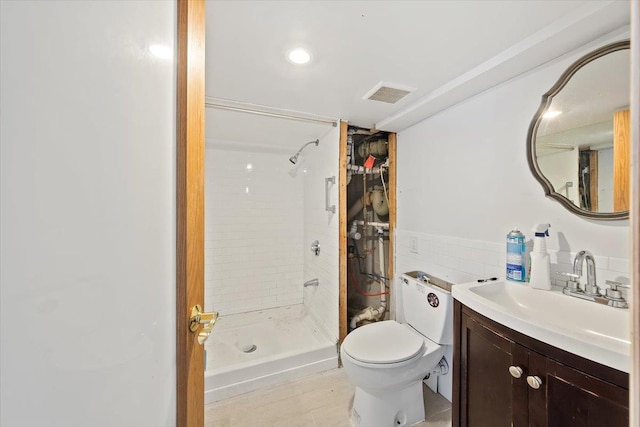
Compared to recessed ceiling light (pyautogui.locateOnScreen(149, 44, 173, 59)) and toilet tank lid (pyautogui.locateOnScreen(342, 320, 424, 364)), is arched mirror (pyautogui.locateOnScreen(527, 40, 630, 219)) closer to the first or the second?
toilet tank lid (pyautogui.locateOnScreen(342, 320, 424, 364))

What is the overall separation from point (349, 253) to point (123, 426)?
2198 millimetres

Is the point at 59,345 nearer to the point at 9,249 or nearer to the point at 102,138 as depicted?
the point at 9,249

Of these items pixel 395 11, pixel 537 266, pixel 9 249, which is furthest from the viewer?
pixel 537 266

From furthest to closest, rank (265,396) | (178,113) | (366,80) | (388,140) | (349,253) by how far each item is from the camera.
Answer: (349,253) → (388,140) → (265,396) → (366,80) → (178,113)

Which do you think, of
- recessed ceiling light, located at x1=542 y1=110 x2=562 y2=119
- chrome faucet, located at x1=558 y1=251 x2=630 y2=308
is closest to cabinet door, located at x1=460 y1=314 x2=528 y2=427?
chrome faucet, located at x1=558 y1=251 x2=630 y2=308

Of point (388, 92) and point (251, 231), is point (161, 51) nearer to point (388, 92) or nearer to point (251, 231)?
A: point (388, 92)

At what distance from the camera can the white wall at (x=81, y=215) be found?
0.23m

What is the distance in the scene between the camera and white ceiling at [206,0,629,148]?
3.18 feet

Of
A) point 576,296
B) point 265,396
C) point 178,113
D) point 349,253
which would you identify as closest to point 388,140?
point 349,253

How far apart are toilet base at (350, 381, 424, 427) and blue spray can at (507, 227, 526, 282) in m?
0.85

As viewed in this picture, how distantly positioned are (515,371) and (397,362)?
23.3 inches

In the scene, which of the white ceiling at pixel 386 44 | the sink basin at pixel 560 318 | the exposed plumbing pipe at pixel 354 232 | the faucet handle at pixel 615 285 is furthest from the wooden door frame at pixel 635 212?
the exposed plumbing pipe at pixel 354 232

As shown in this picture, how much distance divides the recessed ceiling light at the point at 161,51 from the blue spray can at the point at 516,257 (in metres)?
1.55

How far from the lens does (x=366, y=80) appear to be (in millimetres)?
1471
